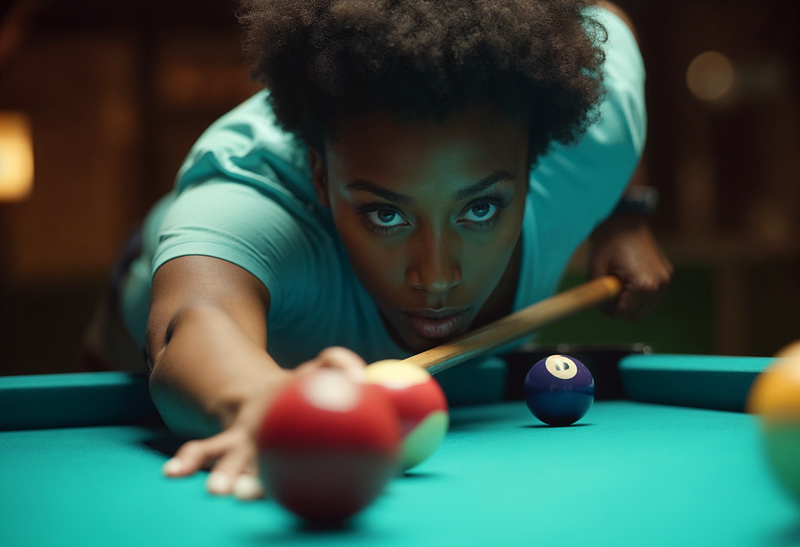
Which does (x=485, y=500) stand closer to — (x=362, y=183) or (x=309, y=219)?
(x=362, y=183)

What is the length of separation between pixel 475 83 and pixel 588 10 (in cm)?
60

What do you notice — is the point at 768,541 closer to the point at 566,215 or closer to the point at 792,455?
the point at 792,455

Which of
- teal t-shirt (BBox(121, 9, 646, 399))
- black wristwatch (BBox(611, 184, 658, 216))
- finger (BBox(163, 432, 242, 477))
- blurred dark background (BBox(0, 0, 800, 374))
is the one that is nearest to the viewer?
finger (BBox(163, 432, 242, 477))

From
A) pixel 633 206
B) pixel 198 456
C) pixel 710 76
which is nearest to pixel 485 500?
pixel 198 456

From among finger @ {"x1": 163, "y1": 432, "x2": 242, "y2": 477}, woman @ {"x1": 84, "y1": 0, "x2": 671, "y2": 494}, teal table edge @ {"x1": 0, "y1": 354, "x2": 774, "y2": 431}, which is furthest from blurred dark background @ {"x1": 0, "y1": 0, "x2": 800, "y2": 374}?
finger @ {"x1": 163, "y1": 432, "x2": 242, "y2": 477}

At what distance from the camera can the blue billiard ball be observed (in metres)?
1.81

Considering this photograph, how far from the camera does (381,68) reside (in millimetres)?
1786

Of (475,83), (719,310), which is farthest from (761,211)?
(475,83)

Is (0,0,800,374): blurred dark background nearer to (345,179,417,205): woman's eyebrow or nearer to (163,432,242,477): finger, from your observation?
(345,179,417,205): woman's eyebrow

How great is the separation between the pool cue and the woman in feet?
0.21

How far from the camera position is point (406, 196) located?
5.90ft

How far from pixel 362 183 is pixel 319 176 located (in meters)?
0.32

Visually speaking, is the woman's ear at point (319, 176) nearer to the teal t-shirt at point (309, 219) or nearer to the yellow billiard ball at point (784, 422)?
the teal t-shirt at point (309, 219)

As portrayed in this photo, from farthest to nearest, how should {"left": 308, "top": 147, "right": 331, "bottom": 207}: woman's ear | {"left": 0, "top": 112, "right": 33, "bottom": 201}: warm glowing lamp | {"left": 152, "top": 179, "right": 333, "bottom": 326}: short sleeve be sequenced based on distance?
1. {"left": 0, "top": 112, "right": 33, "bottom": 201}: warm glowing lamp
2. {"left": 308, "top": 147, "right": 331, "bottom": 207}: woman's ear
3. {"left": 152, "top": 179, "right": 333, "bottom": 326}: short sleeve
